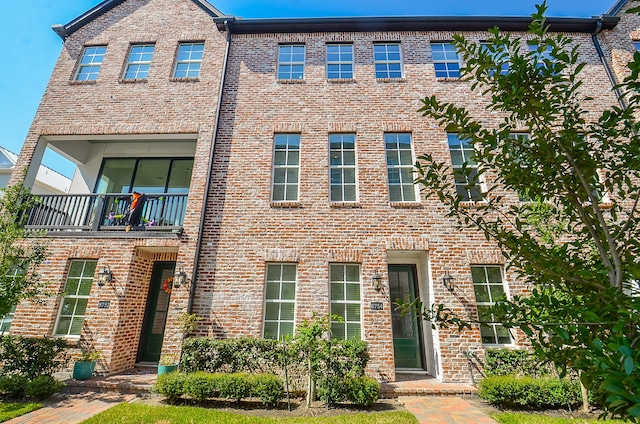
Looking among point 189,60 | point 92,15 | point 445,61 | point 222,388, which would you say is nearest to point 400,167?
point 445,61

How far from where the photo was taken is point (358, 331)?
274 inches

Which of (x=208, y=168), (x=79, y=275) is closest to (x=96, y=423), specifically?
(x=79, y=275)

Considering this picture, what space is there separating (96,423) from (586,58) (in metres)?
15.0

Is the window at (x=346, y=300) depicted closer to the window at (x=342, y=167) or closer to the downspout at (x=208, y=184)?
the window at (x=342, y=167)

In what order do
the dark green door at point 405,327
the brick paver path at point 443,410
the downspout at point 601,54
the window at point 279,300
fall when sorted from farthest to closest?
the downspout at point 601,54 < the dark green door at point 405,327 < the window at point 279,300 < the brick paver path at point 443,410

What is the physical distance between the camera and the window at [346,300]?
696 centimetres

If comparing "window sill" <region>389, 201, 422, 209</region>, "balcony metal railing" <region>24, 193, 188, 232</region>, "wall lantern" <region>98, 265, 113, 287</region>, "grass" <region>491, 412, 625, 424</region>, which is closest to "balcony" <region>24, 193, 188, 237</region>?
"balcony metal railing" <region>24, 193, 188, 232</region>

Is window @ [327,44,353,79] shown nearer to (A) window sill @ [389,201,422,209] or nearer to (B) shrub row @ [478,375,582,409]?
(A) window sill @ [389,201,422,209]

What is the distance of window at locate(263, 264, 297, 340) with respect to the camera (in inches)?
277

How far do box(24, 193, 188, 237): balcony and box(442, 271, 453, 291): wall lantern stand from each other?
6.95 metres

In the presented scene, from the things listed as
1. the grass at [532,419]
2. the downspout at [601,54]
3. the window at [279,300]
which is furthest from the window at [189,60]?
the downspout at [601,54]

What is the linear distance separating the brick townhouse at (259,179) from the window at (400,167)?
→ 4cm

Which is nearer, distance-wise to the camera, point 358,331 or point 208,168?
point 358,331

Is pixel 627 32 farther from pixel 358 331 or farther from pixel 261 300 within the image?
pixel 261 300
